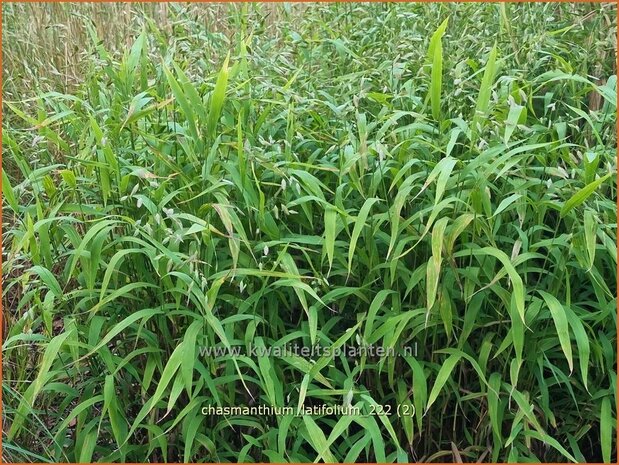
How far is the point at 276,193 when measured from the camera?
2.14m

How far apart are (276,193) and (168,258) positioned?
0.35m

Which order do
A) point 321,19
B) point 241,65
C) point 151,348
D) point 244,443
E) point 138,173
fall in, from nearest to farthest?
point 138,173, point 151,348, point 244,443, point 241,65, point 321,19

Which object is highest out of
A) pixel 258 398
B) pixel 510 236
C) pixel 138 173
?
pixel 138 173

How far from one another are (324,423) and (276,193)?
650mm

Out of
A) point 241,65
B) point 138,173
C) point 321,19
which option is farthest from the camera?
point 321,19

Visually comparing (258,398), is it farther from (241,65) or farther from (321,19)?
(321,19)

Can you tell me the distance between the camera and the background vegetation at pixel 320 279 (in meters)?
2.00

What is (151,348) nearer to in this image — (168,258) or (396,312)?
(168,258)

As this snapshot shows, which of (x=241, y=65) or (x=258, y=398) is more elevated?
(x=241, y=65)

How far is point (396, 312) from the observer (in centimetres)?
211

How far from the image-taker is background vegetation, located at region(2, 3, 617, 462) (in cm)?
200

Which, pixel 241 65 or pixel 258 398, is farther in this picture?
pixel 241 65

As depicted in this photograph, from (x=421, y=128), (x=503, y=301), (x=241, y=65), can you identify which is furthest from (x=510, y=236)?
(x=241, y=65)

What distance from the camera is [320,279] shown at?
6.39 feet
